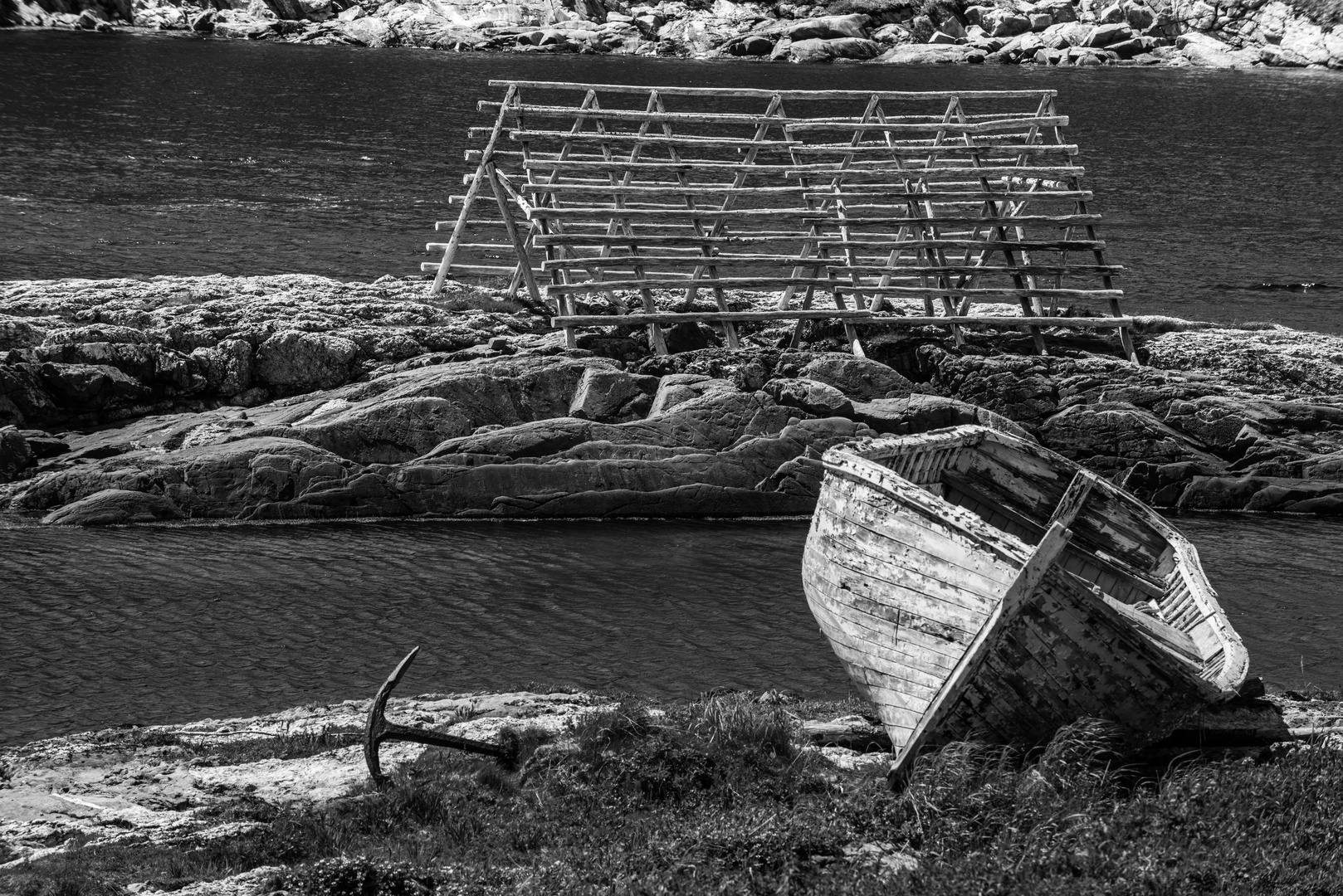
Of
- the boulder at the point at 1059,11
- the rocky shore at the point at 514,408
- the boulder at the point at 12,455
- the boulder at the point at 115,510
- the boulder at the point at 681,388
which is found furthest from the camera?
the boulder at the point at 1059,11

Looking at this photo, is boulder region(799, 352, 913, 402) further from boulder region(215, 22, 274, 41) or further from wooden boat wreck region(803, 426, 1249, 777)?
boulder region(215, 22, 274, 41)

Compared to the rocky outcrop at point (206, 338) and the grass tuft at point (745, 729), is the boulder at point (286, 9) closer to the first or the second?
the rocky outcrop at point (206, 338)

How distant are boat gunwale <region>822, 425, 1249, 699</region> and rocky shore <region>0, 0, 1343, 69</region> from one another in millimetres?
102969

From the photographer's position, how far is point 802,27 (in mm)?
117812

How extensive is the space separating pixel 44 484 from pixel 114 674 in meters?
6.91

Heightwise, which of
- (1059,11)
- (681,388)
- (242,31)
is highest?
(681,388)

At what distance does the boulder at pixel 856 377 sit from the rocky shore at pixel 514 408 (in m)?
0.05

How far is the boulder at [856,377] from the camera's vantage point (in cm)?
2573

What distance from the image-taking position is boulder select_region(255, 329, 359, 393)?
84.4ft

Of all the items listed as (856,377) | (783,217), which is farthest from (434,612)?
(783,217)

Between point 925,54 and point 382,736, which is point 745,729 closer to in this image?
point 382,736

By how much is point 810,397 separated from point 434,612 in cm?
897

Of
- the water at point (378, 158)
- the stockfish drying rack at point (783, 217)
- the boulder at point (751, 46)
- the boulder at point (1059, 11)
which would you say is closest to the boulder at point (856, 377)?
the stockfish drying rack at point (783, 217)

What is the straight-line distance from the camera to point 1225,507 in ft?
81.0
